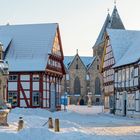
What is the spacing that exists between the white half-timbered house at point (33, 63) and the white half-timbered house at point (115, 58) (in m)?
6.56

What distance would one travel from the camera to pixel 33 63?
50000 millimetres

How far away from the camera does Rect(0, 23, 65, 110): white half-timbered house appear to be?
163ft

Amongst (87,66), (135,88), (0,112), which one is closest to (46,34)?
(135,88)

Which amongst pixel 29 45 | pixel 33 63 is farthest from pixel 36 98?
pixel 29 45

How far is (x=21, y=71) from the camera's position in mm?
49625

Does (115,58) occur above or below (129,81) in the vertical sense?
above

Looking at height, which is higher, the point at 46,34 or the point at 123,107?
the point at 46,34

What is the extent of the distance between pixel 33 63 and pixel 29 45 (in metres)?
3.05

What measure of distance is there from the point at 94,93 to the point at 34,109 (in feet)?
191

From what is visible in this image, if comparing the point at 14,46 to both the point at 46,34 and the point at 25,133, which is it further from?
the point at 25,133

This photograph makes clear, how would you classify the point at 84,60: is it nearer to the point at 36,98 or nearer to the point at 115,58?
the point at 115,58

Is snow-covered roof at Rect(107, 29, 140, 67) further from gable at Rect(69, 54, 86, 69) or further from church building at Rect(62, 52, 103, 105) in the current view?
church building at Rect(62, 52, 103, 105)

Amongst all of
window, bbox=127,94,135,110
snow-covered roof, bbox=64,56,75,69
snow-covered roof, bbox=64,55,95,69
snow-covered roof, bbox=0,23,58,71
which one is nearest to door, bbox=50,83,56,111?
snow-covered roof, bbox=0,23,58,71

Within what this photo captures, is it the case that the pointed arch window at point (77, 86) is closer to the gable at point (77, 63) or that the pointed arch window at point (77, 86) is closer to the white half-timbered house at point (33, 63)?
the gable at point (77, 63)
